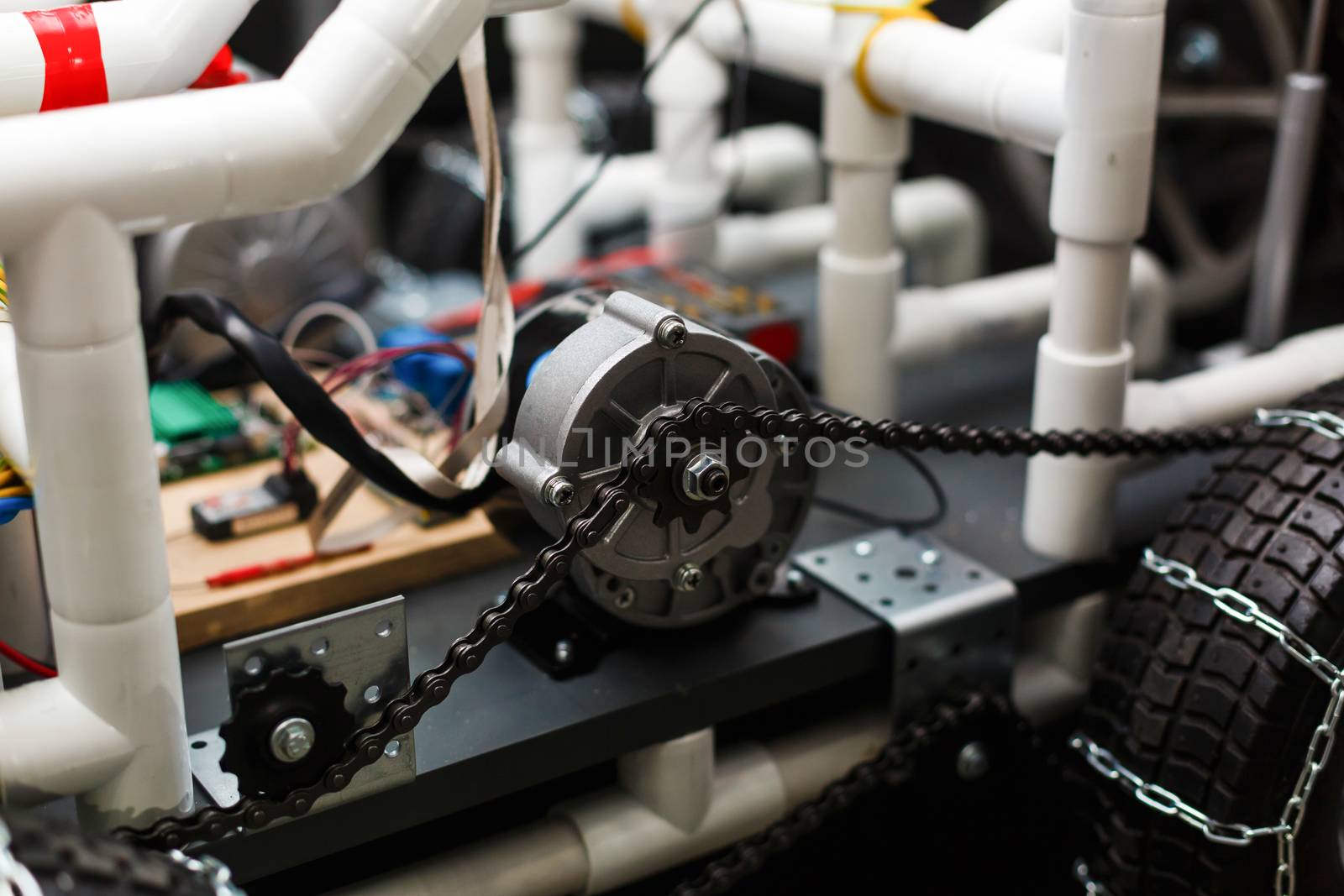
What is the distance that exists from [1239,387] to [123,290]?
1.01 meters

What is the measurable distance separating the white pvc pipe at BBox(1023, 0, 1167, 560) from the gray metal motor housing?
0.85 feet

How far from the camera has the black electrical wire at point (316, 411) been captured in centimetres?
111

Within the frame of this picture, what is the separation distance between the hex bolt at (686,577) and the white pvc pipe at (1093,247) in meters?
0.36

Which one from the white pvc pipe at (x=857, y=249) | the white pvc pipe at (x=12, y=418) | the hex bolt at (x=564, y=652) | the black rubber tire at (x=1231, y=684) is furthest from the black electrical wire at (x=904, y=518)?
the white pvc pipe at (x=12, y=418)

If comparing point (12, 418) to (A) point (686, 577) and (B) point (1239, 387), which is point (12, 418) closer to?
(A) point (686, 577)

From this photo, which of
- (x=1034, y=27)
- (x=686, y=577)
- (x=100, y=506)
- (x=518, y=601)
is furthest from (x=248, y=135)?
(x=1034, y=27)

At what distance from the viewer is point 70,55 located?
3.21 feet

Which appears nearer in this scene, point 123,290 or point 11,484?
point 123,290

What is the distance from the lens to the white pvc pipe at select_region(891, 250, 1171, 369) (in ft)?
5.07

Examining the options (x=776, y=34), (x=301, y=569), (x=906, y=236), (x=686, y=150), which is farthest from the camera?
(x=906, y=236)

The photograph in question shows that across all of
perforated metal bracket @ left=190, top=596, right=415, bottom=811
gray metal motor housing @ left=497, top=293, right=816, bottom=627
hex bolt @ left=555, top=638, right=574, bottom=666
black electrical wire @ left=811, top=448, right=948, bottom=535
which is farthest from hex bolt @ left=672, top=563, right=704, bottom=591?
black electrical wire @ left=811, top=448, right=948, bottom=535

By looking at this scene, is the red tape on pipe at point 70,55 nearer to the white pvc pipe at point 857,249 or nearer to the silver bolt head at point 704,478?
the silver bolt head at point 704,478

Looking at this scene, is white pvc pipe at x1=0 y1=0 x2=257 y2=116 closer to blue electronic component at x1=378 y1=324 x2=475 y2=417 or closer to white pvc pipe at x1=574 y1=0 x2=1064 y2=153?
blue electronic component at x1=378 y1=324 x2=475 y2=417

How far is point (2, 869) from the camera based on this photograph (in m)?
0.69
